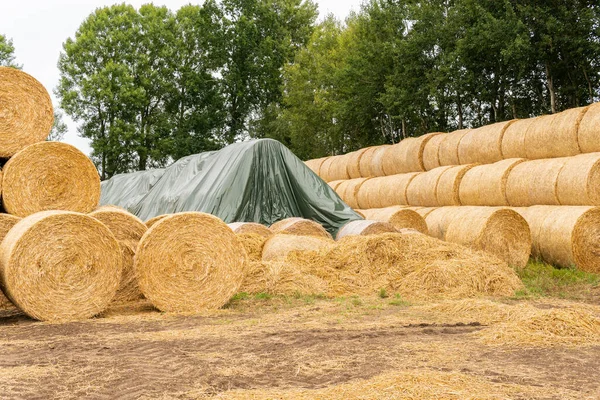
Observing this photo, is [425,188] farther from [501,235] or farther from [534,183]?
[501,235]

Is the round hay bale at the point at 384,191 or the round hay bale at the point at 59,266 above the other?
the round hay bale at the point at 384,191

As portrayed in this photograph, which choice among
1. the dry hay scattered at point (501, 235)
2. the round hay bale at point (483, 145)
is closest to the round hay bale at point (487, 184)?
the round hay bale at point (483, 145)

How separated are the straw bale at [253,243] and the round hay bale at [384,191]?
715 cm

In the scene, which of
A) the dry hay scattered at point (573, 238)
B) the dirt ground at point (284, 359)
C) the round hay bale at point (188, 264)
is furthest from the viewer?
the dry hay scattered at point (573, 238)

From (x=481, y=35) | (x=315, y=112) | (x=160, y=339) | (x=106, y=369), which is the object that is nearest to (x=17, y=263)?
(x=160, y=339)

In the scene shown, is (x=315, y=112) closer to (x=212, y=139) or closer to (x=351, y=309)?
(x=212, y=139)

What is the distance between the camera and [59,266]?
Answer: 8.53 metres

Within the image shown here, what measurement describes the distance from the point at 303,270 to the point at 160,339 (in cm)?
413

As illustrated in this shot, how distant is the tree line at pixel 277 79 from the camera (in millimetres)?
29234

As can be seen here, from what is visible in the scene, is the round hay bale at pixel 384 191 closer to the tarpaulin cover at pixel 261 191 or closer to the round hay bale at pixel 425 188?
the round hay bale at pixel 425 188

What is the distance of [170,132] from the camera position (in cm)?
4409

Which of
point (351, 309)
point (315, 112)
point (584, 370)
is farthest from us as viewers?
point (315, 112)

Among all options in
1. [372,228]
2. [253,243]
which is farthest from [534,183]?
[253,243]

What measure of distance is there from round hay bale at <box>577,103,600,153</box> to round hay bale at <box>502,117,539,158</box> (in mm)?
1750
